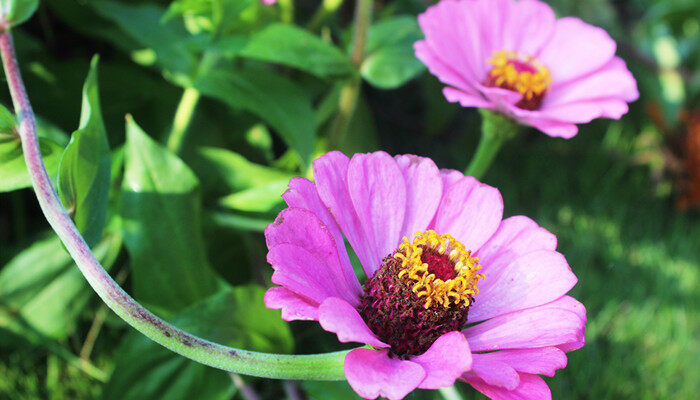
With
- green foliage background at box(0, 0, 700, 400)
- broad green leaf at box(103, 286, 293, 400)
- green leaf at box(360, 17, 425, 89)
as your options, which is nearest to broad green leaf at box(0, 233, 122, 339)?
green foliage background at box(0, 0, 700, 400)

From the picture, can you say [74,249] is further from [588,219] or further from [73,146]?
[588,219]

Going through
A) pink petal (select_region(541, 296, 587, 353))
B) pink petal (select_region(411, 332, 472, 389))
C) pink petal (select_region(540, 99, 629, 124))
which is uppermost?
pink petal (select_region(540, 99, 629, 124))

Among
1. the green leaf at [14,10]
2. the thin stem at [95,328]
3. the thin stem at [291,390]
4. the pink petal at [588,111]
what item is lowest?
the thin stem at [95,328]

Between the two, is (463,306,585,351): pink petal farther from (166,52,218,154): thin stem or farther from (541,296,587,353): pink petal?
(166,52,218,154): thin stem

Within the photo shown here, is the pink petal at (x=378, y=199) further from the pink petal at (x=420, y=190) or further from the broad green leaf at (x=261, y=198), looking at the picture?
the broad green leaf at (x=261, y=198)

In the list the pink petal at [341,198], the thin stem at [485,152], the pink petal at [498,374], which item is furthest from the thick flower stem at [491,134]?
the pink petal at [498,374]

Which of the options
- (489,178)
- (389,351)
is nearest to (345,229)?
(389,351)
